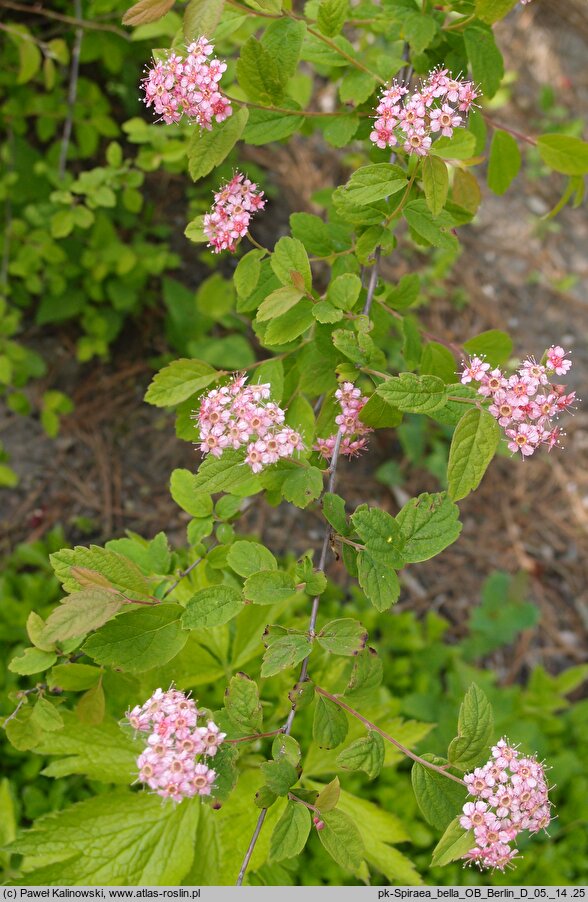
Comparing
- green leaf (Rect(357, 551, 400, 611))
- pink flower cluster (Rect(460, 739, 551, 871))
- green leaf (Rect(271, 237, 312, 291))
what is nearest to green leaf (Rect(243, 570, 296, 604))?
green leaf (Rect(357, 551, 400, 611))

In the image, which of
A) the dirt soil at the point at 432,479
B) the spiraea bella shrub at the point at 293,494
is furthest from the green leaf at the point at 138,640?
the dirt soil at the point at 432,479

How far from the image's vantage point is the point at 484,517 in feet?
9.75

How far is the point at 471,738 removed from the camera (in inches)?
43.9

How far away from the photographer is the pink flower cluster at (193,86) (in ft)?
3.89

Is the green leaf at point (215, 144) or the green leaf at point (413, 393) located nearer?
the green leaf at point (413, 393)

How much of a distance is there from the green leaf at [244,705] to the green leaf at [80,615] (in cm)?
21

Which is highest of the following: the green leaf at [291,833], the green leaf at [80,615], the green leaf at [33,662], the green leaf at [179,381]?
the green leaf at [179,381]

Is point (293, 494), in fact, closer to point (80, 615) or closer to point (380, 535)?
point (380, 535)

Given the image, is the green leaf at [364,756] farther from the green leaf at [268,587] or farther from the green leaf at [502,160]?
the green leaf at [502,160]

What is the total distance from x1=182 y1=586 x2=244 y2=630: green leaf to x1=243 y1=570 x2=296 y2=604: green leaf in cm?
3

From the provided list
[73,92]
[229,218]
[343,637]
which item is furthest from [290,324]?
[73,92]

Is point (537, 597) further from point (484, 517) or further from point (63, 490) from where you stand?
point (63, 490)

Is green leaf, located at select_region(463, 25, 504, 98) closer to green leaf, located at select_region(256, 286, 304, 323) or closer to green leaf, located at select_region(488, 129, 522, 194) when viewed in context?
green leaf, located at select_region(488, 129, 522, 194)

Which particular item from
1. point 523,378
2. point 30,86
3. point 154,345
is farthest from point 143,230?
point 523,378
